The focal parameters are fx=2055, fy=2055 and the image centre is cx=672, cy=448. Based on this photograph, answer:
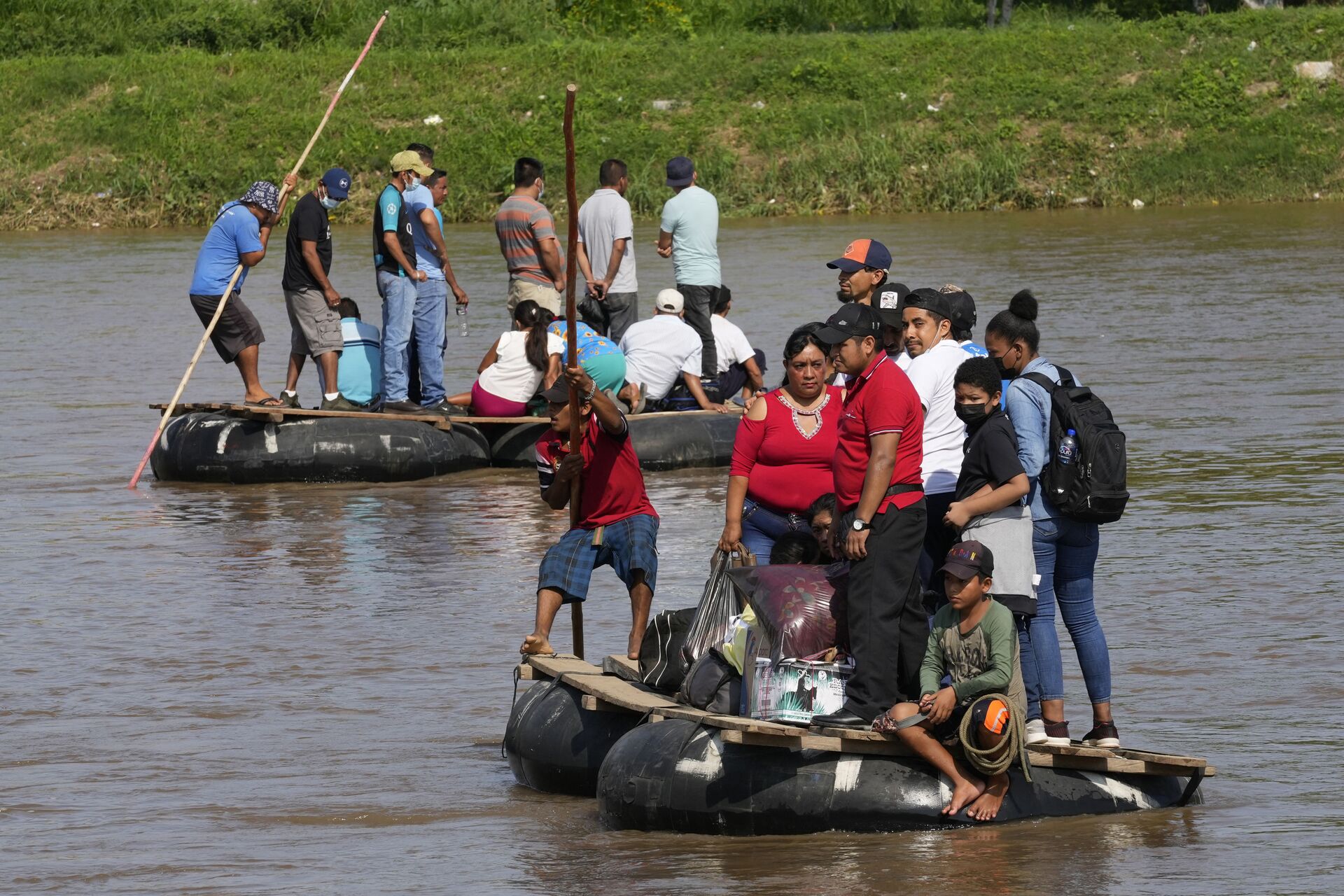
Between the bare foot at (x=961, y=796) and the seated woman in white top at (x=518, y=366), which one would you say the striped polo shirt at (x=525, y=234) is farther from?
the bare foot at (x=961, y=796)

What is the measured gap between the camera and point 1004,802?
6.28 meters

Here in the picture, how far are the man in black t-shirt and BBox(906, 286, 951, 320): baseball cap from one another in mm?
6638

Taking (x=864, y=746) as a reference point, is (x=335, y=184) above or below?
above

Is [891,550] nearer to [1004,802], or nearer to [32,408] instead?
[1004,802]

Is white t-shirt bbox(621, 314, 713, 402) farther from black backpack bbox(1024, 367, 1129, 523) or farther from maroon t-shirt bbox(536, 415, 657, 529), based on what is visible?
black backpack bbox(1024, 367, 1129, 523)

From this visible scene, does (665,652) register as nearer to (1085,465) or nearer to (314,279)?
(1085,465)

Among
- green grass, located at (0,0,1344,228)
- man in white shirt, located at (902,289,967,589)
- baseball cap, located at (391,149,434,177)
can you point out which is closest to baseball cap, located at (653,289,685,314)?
baseball cap, located at (391,149,434,177)

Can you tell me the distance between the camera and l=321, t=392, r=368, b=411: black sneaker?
1373 cm

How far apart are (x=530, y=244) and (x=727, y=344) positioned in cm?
150

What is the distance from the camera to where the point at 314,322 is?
1344 cm

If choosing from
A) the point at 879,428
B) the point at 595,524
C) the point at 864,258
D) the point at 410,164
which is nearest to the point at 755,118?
the point at 410,164

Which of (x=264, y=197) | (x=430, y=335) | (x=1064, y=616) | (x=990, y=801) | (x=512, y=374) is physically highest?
(x=264, y=197)

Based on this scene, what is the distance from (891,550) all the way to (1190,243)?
2199 centimetres

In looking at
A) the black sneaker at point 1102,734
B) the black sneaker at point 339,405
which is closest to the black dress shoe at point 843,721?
the black sneaker at point 1102,734
